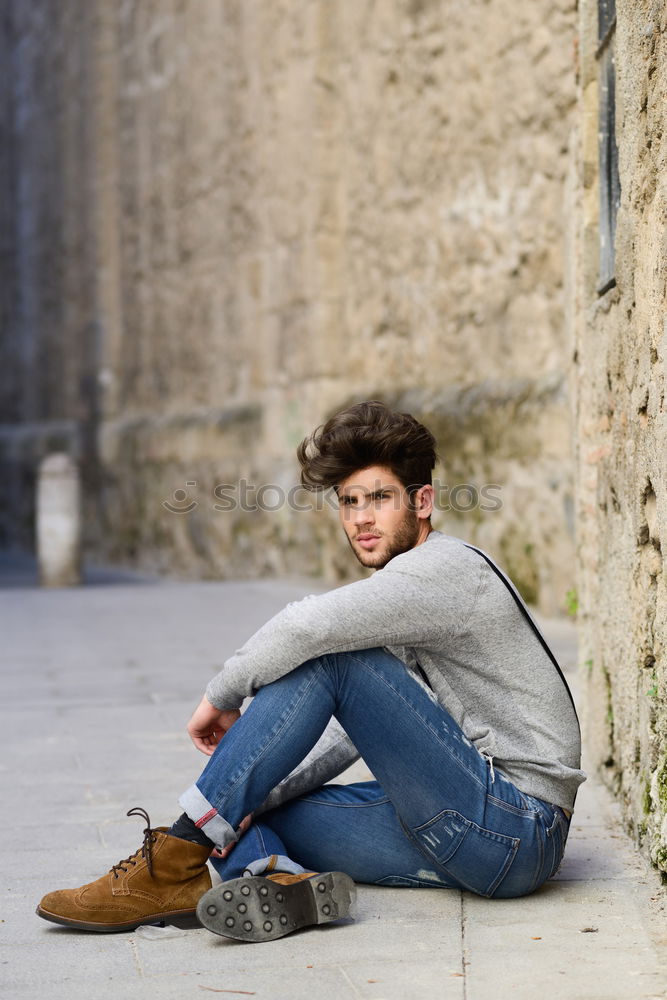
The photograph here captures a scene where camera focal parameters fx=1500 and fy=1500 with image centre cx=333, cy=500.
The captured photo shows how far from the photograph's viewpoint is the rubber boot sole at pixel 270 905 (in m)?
2.49

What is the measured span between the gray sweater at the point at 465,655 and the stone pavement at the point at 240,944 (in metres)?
0.27

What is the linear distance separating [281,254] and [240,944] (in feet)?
25.6

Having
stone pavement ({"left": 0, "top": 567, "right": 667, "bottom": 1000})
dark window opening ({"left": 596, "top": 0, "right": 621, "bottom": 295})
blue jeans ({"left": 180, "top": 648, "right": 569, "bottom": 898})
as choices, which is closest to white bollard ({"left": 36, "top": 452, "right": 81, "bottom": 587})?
stone pavement ({"left": 0, "top": 567, "right": 667, "bottom": 1000})

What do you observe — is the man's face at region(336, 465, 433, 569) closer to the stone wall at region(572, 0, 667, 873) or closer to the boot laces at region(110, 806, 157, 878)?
the stone wall at region(572, 0, 667, 873)

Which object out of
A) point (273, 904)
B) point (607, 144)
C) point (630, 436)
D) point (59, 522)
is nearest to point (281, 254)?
point (59, 522)

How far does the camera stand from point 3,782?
3938mm

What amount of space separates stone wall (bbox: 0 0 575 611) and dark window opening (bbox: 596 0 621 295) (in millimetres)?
2591

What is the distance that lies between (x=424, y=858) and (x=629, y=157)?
1.48 metres

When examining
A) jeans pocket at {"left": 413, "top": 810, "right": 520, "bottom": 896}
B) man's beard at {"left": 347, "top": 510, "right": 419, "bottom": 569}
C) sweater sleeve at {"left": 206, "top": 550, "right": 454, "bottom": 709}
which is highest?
man's beard at {"left": 347, "top": 510, "right": 419, "bottom": 569}

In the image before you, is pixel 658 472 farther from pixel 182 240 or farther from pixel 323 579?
pixel 182 240

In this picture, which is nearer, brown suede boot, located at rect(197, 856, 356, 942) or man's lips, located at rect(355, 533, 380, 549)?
brown suede boot, located at rect(197, 856, 356, 942)

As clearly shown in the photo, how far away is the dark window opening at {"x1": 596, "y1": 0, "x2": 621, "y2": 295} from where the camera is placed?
365cm

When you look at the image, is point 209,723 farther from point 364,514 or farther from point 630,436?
point 630,436

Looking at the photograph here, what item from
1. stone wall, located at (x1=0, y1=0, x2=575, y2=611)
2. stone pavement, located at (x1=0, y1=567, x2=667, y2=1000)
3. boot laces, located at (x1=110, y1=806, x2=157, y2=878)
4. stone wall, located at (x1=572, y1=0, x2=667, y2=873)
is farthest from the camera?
stone wall, located at (x1=0, y1=0, x2=575, y2=611)
